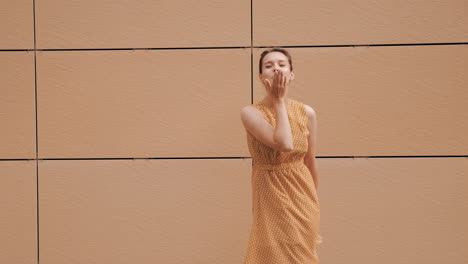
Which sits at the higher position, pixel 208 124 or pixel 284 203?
pixel 208 124

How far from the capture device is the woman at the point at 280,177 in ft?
5.40

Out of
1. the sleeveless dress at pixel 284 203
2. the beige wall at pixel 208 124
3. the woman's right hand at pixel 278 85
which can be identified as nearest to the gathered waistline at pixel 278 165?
the sleeveless dress at pixel 284 203

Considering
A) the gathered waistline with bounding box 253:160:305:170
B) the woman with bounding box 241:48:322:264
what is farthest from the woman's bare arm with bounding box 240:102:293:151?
the gathered waistline with bounding box 253:160:305:170

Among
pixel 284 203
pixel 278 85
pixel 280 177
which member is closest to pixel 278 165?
pixel 280 177

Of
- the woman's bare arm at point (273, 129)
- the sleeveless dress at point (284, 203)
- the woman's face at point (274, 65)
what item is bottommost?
the sleeveless dress at point (284, 203)

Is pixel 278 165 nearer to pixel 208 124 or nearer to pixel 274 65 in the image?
pixel 274 65

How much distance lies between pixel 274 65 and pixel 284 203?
52 cm

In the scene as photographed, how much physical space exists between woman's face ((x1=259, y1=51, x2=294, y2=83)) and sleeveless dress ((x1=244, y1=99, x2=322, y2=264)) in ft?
0.41

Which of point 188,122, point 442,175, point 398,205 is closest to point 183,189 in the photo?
point 188,122

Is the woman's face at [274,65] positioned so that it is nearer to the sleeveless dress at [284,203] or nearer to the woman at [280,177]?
the woman at [280,177]

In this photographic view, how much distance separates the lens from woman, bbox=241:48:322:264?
164cm

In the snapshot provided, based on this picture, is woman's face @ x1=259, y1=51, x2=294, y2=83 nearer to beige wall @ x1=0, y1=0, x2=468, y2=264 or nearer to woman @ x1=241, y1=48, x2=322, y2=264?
woman @ x1=241, y1=48, x2=322, y2=264

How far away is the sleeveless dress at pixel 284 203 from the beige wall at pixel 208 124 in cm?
60

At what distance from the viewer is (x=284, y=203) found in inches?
65.3
